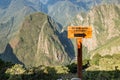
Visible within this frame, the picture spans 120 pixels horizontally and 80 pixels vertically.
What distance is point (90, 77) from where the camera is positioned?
33344mm

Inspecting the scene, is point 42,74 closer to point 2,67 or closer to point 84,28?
point 2,67

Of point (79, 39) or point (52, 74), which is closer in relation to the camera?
point (79, 39)

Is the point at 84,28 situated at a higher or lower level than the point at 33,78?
higher

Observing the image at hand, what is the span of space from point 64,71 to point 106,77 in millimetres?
10822

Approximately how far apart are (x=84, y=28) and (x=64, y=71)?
85.6ft

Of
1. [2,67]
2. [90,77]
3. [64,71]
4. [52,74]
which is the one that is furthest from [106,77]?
[2,67]

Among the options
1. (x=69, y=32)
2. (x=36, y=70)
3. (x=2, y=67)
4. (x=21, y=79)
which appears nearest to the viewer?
(x=69, y=32)

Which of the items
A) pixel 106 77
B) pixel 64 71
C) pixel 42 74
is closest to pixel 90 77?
pixel 106 77

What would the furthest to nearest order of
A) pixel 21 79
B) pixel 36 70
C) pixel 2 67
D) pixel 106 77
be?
pixel 2 67, pixel 36 70, pixel 21 79, pixel 106 77

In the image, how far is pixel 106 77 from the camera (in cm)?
3312

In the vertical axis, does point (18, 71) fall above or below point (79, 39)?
below

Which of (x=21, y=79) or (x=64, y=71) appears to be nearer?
(x=21, y=79)

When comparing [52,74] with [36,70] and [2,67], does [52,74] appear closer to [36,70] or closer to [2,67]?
[36,70]

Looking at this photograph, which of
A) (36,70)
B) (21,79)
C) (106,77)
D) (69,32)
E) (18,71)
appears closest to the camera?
(69,32)
